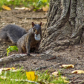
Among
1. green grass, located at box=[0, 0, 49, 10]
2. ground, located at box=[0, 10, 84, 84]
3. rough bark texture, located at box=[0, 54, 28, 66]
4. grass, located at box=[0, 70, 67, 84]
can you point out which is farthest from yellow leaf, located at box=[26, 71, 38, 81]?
green grass, located at box=[0, 0, 49, 10]

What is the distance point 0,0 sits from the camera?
23.5 feet

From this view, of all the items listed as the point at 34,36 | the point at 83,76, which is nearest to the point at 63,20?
the point at 34,36

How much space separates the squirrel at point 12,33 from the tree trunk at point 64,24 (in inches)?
37.3

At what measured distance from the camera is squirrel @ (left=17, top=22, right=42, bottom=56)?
4.14m

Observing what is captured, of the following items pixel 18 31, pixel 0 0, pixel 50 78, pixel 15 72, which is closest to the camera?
pixel 50 78

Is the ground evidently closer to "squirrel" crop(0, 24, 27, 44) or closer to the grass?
the grass

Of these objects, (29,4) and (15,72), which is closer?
(15,72)

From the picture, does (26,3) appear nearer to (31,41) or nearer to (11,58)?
(31,41)

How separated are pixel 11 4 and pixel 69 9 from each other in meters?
3.75

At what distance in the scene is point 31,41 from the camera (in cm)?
445

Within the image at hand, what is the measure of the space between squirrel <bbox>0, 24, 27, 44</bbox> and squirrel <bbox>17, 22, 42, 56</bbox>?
11.3 inches

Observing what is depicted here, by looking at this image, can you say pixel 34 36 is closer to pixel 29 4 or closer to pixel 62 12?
pixel 62 12

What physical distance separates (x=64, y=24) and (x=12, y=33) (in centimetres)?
145

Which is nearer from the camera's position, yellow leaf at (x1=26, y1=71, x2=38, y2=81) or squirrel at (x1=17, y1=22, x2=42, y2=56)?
yellow leaf at (x1=26, y1=71, x2=38, y2=81)
